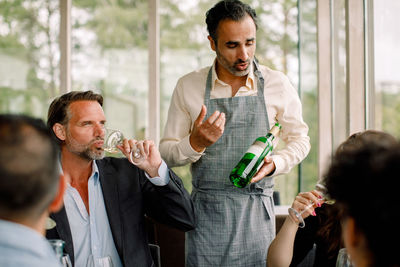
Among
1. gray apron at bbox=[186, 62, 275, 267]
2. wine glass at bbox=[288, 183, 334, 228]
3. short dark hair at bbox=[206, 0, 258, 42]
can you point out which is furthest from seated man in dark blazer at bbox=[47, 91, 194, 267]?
short dark hair at bbox=[206, 0, 258, 42]

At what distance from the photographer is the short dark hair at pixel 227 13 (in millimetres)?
2014

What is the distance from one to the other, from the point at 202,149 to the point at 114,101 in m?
2.52

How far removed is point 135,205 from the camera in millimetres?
1920

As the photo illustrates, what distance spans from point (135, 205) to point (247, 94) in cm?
Answer: 68

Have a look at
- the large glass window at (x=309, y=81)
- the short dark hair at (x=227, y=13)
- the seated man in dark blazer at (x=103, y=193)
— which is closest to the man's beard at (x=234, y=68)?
the short dark hair at (x=227, y=13)

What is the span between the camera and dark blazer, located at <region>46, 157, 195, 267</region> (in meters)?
1.83

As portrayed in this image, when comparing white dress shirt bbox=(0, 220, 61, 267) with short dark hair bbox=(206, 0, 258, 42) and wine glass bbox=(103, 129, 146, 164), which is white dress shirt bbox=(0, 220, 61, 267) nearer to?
wine glass bbox=(103, 129, 146, 164)

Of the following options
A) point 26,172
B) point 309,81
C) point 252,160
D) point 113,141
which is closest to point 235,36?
point 252,160

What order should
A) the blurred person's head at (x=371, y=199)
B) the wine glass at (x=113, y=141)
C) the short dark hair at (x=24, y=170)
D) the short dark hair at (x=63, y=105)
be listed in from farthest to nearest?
the short dark hair at (x=63, y=105), the wine glass at (x=113, y=141), the short dark hair at (x=24, y=170), the blurred person's head at (x=371, y=199)

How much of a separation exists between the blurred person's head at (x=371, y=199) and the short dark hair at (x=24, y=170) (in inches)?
21.9

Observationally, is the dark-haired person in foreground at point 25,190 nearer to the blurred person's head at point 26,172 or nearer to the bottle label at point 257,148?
the blurred person's head at point 26,172

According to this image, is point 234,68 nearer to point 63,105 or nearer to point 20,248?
point 63,105

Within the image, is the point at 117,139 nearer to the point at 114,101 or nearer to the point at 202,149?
the point at 202,149

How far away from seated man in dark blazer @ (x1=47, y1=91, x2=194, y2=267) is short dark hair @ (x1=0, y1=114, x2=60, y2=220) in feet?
2.66
